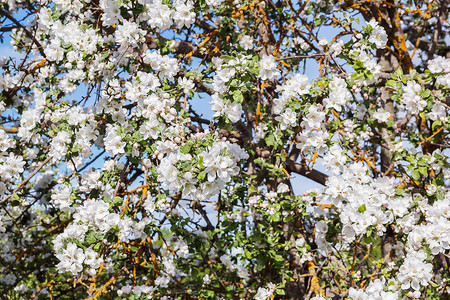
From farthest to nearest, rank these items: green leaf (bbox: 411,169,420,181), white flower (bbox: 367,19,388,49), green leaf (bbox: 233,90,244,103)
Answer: white flower (bbox: 367,19,388,49), green leaf (bbox: 411,169,420,181), green leaf (bbox: 233,90,244,103)

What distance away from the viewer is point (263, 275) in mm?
3844

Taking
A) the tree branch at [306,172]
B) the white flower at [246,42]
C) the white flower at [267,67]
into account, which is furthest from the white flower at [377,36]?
the tree branch at [306,172]

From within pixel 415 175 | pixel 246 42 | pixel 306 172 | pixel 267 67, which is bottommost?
pixel 415 175

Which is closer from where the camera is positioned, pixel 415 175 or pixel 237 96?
pixel 237 96

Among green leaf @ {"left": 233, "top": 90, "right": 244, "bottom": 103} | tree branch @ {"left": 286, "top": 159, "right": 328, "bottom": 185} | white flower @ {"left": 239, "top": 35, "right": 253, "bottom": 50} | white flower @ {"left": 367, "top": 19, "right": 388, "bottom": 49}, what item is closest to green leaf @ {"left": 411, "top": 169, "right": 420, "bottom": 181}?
white flower @ {"left": 367, "top": 19, "right": 388, "bottom": 49}

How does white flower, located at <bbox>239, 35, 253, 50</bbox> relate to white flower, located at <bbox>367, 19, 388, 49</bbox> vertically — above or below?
above

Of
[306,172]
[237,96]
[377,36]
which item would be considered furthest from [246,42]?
[237,96]

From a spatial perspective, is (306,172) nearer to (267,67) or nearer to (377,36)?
(377,36)

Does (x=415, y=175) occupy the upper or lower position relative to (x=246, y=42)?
lower

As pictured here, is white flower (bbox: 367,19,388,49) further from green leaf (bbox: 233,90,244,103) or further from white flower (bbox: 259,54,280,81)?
green leaf (bbox: 233,90,244,103)

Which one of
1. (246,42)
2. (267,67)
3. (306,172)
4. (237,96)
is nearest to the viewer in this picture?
(237,96)

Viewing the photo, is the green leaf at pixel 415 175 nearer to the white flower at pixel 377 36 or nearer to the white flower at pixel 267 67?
the white flower at pixel 377 36

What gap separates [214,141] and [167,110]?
394 mm

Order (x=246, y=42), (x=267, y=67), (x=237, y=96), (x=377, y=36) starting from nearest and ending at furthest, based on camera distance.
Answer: (x=237, y=96), (x=267, y=67), (x=377, y=36), (x=246, y=42)
